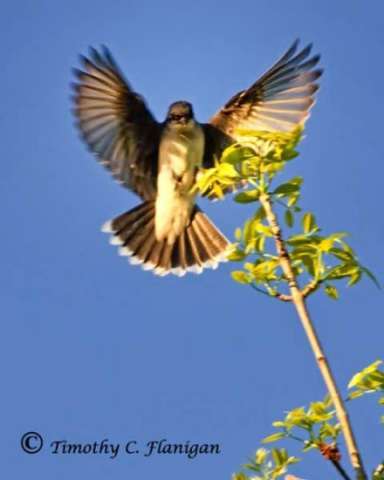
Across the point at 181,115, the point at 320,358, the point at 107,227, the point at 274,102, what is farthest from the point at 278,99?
the point at 320,358

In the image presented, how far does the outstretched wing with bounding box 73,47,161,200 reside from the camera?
8.81m

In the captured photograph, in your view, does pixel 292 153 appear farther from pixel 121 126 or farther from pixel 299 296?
pixel 121 126

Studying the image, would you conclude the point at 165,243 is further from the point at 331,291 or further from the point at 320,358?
the point at 320,358

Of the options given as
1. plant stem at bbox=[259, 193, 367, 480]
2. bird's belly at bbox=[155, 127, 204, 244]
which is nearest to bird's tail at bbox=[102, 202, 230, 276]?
bird's belly at bbox=[155, 127, 204, 244]

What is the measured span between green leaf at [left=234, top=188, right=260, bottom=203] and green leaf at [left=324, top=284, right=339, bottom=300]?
376 millimetres

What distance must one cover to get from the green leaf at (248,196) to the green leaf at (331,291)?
376 millimetres

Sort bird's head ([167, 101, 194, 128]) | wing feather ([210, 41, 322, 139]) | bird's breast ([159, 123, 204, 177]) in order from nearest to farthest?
1. wing feather ([210, 41, 322, 139])
2. bird's breast ([159, 123, 204, 177])
3. bird's head ([167, 101, 194, 128])

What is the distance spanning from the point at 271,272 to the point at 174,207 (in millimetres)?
6163

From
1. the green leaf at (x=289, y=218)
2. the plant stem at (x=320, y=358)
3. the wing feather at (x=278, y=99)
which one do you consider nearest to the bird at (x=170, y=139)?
the wing feather at (x=278, y=99)

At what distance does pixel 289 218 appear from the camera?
10.3 ft

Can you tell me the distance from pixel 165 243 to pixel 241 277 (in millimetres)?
6482

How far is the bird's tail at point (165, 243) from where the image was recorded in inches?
368

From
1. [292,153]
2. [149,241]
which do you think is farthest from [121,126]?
[292,153]

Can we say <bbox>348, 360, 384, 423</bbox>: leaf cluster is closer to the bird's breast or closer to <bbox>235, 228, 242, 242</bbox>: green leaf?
<bbox>235, 228, 242, 242</bbox>: green leaf
